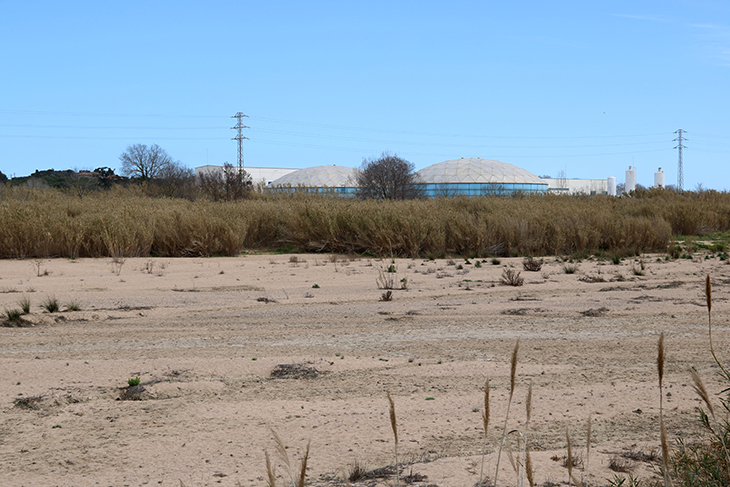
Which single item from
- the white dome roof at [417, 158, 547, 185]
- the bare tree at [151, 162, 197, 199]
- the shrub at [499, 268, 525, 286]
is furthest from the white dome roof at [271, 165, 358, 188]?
the shrub at [499, 268, 525, 286]

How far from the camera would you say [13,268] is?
15.0 m

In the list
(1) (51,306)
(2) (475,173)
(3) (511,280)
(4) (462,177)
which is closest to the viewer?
(1) (51,306)

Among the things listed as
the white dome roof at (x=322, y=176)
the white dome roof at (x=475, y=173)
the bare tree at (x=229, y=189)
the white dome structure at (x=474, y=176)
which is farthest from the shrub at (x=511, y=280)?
the white dome roof at (x=322, y=176)

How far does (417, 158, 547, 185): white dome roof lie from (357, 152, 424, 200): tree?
71.7 feet

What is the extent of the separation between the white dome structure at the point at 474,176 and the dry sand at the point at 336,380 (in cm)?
Answer: 6573

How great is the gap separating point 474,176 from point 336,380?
76822 millimetres

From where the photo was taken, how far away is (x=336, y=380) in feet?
18.3

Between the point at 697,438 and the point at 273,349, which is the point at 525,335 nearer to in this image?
the point at 273,349

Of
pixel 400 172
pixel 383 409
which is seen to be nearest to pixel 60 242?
pixel 383 409

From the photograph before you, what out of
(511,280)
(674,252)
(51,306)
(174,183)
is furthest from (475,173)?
(51,306)

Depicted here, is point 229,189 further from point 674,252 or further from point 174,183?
point 674,252

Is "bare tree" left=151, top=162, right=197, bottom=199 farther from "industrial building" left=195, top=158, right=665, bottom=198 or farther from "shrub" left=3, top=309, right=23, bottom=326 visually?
"shrub" left=3, top=309, right=23, bottom=326

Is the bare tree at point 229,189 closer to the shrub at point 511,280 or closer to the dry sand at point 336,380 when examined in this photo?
the shrub at point 511,280

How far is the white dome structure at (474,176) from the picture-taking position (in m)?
78.0
